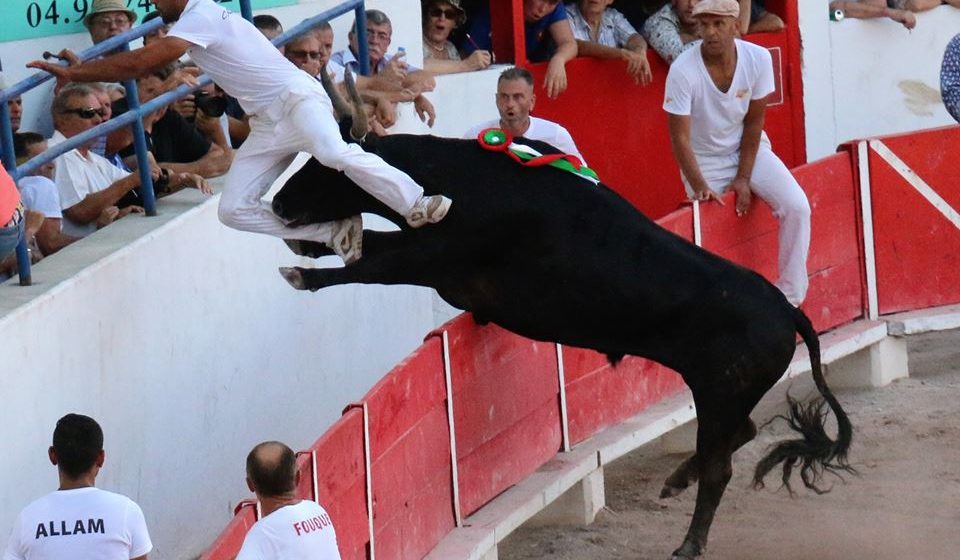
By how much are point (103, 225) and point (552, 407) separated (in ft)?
6.82

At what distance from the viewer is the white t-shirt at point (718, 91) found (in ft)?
27.3

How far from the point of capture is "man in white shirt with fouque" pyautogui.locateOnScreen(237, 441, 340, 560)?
411cm

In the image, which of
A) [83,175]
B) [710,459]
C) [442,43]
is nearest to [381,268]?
[83,175]

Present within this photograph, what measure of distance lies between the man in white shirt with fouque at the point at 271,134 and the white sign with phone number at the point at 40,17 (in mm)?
1748

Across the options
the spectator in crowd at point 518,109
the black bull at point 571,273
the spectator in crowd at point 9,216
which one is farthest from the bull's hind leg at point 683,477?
the spectator in crowd at point 9,216

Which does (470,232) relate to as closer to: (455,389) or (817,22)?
(455,389)

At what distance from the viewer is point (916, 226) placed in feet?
32.4

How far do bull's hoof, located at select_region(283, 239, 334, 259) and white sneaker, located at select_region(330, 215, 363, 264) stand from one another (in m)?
0.17

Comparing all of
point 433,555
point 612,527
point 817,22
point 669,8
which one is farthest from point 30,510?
point 817,22

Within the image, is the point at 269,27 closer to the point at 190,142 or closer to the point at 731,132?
the point at 190,142

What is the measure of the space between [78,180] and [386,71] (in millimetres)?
1728

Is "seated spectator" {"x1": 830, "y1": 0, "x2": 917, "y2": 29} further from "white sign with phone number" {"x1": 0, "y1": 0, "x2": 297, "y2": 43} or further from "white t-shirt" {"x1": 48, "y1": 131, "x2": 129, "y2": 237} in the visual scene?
"white t-shirt" {"x1": 48, "y1": 131, "x2": 129, "y2": 237}

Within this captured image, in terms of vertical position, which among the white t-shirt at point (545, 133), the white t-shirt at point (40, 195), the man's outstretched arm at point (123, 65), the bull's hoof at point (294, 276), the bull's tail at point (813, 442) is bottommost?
the bull's tail at point (813, 442)

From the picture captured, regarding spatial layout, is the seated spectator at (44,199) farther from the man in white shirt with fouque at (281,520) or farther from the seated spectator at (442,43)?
the seated spectator at (442,43)
